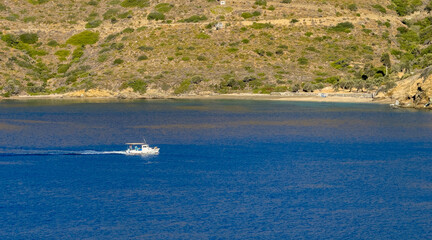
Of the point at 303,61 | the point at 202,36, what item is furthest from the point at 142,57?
the point at 303,61

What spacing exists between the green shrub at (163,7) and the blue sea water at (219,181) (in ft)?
376

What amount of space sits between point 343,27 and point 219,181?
140146 millimetres

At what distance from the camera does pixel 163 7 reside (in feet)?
620

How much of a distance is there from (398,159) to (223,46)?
115 meters

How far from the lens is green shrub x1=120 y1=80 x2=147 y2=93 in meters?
144

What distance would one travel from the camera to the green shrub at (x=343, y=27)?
563ft

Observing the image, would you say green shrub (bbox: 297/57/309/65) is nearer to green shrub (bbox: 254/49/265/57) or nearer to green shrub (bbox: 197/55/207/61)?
green shrub (bbox: 254/49/265/57)

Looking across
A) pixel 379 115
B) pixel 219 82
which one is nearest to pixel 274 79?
pixel 219 82

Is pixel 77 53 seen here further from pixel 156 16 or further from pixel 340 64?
pixel 340 64

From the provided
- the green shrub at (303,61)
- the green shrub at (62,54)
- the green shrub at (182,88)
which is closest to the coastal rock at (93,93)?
the green shrub at (182,88)

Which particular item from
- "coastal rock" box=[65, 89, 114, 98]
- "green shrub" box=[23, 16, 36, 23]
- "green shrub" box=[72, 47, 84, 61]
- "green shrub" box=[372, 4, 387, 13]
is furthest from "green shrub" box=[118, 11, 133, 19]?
"green shrub" box=[372, 4, 387, 13]

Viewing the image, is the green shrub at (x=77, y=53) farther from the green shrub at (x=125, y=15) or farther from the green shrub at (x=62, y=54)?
the green shrub at (x=125, y=15)

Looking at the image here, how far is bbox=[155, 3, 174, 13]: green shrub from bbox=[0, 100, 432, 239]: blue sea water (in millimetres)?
114733

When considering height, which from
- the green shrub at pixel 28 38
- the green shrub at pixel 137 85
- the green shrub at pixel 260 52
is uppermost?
the green shrub at pixel 28 38
